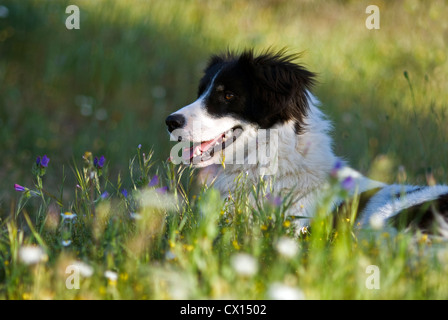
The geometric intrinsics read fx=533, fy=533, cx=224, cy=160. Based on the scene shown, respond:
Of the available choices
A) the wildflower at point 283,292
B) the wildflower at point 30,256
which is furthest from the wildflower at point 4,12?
the wildflower at point 283,292

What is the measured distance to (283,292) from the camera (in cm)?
187

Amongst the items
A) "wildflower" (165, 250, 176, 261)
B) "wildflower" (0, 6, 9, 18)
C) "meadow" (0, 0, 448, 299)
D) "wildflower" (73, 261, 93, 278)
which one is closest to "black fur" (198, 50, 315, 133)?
"meadow" (0, 0, 448, 299)

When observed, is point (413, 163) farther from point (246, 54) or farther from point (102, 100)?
point (102, 100)

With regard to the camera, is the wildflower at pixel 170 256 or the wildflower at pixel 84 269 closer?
the wildflower at pixel 84 269

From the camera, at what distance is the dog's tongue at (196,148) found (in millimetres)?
3535

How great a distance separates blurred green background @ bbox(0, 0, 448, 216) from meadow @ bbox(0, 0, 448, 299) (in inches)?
1.0

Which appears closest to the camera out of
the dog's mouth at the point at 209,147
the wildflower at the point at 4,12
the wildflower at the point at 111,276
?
the wildflower at the point at 111,276

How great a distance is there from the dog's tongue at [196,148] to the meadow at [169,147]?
22 cm

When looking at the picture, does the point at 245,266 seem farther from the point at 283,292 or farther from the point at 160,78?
the point at 160,78

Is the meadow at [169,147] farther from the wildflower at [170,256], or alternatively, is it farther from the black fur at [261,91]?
the black fur at [261,91]

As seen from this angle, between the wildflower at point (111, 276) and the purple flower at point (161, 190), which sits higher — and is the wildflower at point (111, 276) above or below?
below

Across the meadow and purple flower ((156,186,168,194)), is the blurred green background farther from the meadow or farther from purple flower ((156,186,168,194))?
purple flower ((156,186,168,194))

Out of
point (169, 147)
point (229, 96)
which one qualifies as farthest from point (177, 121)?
point (169, 147)

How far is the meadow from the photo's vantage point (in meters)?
2.19
